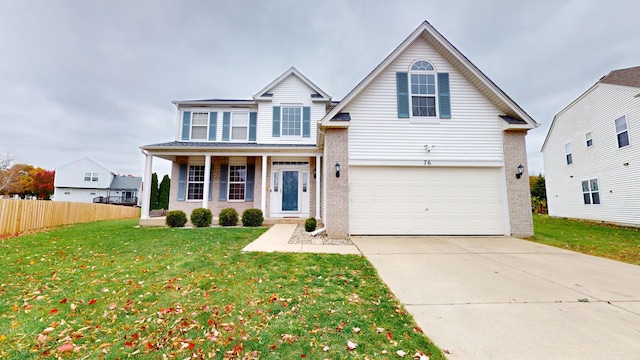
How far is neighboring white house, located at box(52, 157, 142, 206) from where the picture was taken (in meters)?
35.8

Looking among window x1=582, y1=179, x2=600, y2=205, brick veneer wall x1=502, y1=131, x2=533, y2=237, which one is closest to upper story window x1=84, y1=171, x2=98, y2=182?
brick veneer wall x1=502, y1=131, x2=533, y2=237

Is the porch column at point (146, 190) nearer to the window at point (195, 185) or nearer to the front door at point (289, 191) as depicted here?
the window at point (195, 185)

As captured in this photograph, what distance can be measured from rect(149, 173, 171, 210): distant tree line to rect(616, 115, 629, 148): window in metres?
28.2

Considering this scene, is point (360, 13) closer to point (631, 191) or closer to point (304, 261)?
point (304, 261)

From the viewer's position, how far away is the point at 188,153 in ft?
35.2

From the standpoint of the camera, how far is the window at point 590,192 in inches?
532

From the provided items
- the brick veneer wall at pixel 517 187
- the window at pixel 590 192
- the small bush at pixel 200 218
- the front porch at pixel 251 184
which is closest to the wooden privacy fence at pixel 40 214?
the front porch at pixel 251 184

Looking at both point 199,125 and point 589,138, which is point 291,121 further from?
point 589,138

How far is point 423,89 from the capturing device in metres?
8.46

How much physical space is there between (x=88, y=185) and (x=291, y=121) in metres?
41.4

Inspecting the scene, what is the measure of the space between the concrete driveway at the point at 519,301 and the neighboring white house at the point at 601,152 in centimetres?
1075

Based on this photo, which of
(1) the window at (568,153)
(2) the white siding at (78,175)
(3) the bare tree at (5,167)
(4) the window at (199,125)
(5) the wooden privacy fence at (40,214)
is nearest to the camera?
(5) the wooden privacy fence at (40,214)

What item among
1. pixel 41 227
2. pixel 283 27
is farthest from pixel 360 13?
pixel 41 227

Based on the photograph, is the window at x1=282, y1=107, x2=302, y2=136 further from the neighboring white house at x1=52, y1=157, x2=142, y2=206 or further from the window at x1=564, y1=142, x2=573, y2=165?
the neighboring white house at x1=52, y1=157, x2=142, y2=206
